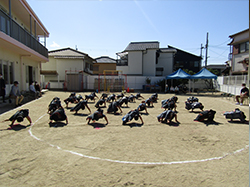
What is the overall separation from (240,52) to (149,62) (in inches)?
501

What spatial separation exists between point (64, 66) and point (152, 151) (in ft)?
78.8

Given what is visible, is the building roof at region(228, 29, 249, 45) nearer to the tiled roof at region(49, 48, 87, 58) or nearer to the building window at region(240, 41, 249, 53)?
the building window at region(240, 41, 249, 53)

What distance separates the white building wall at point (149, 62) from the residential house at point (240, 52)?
37.2 ft

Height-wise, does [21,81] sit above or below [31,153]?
above

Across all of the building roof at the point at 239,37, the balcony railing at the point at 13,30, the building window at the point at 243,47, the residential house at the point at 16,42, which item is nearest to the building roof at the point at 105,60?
the residential house at the point at 16,42

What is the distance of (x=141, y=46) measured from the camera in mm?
29391

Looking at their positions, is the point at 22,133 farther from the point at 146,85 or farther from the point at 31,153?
the point at 146,85

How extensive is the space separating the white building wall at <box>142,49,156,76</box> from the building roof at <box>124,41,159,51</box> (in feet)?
2.82

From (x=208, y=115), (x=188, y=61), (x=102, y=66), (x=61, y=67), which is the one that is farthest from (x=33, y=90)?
(x=188, y=61)

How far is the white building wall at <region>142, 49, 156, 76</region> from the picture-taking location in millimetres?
28703

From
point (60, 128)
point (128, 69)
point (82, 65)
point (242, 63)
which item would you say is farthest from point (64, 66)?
point (242, 63)

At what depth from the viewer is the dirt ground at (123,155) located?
3.36 meters

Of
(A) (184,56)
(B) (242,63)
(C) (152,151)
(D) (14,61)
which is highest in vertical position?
(A) (184,56)

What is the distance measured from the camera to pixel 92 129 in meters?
6.72
